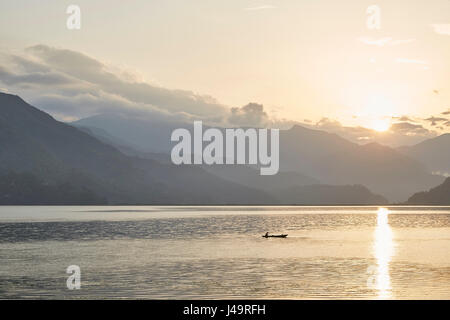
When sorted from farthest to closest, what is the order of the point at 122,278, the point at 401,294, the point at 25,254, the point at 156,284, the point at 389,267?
the point at 25,254 < the point at 389,267 < the point at 122,278 < the point at 156,284 < the point at 401,294

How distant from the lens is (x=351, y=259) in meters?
92.5

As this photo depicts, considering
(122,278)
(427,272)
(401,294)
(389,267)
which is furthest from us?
(389,267)

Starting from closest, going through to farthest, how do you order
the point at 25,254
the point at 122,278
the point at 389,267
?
the point at 122,278 → the point at 389,267 → the point at 25,254

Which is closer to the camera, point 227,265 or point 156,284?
point 156,284

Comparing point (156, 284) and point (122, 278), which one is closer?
point (156, 284)

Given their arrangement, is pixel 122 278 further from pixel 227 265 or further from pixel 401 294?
pixel 401 294

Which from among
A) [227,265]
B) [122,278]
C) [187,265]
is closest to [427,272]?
[227,265]

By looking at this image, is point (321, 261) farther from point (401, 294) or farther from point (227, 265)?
point (401, 294)

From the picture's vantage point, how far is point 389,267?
8081cm
